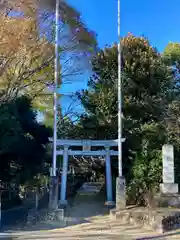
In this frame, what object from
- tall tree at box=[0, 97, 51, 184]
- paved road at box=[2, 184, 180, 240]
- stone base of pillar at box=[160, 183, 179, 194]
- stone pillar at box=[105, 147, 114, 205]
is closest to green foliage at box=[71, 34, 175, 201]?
stone pillar at box=[105, 147, 114, 205]

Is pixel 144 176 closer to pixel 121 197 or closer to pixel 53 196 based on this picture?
pixel 121 197

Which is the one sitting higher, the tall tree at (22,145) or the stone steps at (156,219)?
the tall tree at (22,145)

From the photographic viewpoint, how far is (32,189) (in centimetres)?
1900

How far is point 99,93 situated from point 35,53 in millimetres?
3859

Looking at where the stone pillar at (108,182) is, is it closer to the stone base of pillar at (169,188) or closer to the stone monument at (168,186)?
the stone monument at (168,186)

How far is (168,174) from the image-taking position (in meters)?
11.3

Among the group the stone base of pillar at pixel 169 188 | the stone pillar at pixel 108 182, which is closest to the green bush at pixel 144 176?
the stone base of pillar at pixel 169 188

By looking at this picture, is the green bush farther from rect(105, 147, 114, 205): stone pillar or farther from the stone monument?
rect(105, 147, 114, 205): stone pillar

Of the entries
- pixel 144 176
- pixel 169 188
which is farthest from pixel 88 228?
pixel 144 176

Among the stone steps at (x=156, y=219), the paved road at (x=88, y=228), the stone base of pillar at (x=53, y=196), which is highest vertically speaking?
the stone base of pillar at (x=53, y=196)

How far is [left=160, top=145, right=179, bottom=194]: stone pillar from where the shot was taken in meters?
11.0

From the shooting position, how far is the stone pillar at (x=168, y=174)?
36.1 ft

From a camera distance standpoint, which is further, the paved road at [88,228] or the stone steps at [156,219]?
the stone steps at [156,219]

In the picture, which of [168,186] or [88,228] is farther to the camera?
[168,186]
